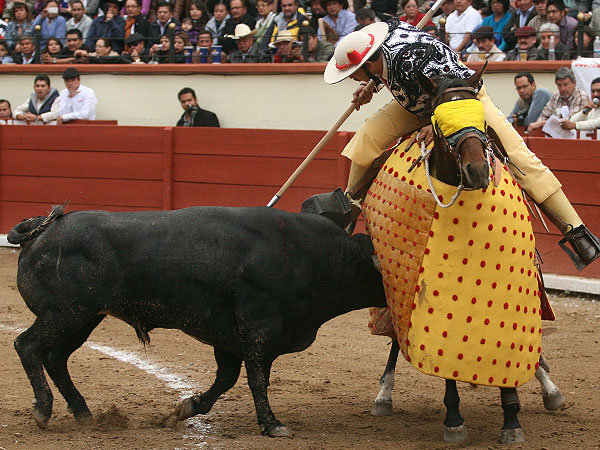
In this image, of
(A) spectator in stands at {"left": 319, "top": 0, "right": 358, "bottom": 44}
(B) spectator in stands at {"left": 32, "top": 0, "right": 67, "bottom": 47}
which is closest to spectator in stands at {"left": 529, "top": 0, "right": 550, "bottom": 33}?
(A) spectator in stands at {"left": 319, "top": 0, "right": 358, "bottom": 44}

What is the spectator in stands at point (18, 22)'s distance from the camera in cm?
1302

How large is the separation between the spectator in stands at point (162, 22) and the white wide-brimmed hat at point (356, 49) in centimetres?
750

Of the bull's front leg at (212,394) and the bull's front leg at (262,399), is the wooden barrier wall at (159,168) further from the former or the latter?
the bull's front leg at (262,399)

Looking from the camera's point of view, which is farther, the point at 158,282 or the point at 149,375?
the point at 149,375

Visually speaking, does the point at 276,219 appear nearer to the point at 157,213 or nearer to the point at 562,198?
the point at 157,213

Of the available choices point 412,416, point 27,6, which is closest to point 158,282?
point 412,416

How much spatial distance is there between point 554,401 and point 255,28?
6.98 m

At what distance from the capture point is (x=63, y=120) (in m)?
10.5

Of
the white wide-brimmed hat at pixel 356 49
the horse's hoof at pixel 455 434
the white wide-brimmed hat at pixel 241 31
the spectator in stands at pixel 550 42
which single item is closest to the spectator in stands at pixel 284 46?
the white wide-brimmed hat at pixel 241 31

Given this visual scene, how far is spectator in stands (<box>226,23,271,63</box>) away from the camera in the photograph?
34.5 feet

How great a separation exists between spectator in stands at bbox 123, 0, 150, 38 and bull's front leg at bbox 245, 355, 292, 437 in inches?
329

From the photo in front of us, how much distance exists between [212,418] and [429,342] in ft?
3.83

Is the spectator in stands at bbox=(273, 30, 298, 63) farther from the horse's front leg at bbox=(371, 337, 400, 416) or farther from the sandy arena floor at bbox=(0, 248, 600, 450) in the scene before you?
the horse's front leg at bbox=(371, 337, 400, 416)

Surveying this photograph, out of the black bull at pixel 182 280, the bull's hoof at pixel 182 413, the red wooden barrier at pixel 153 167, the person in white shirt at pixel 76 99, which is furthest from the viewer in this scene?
the person in white shirt at pixel 76 99
